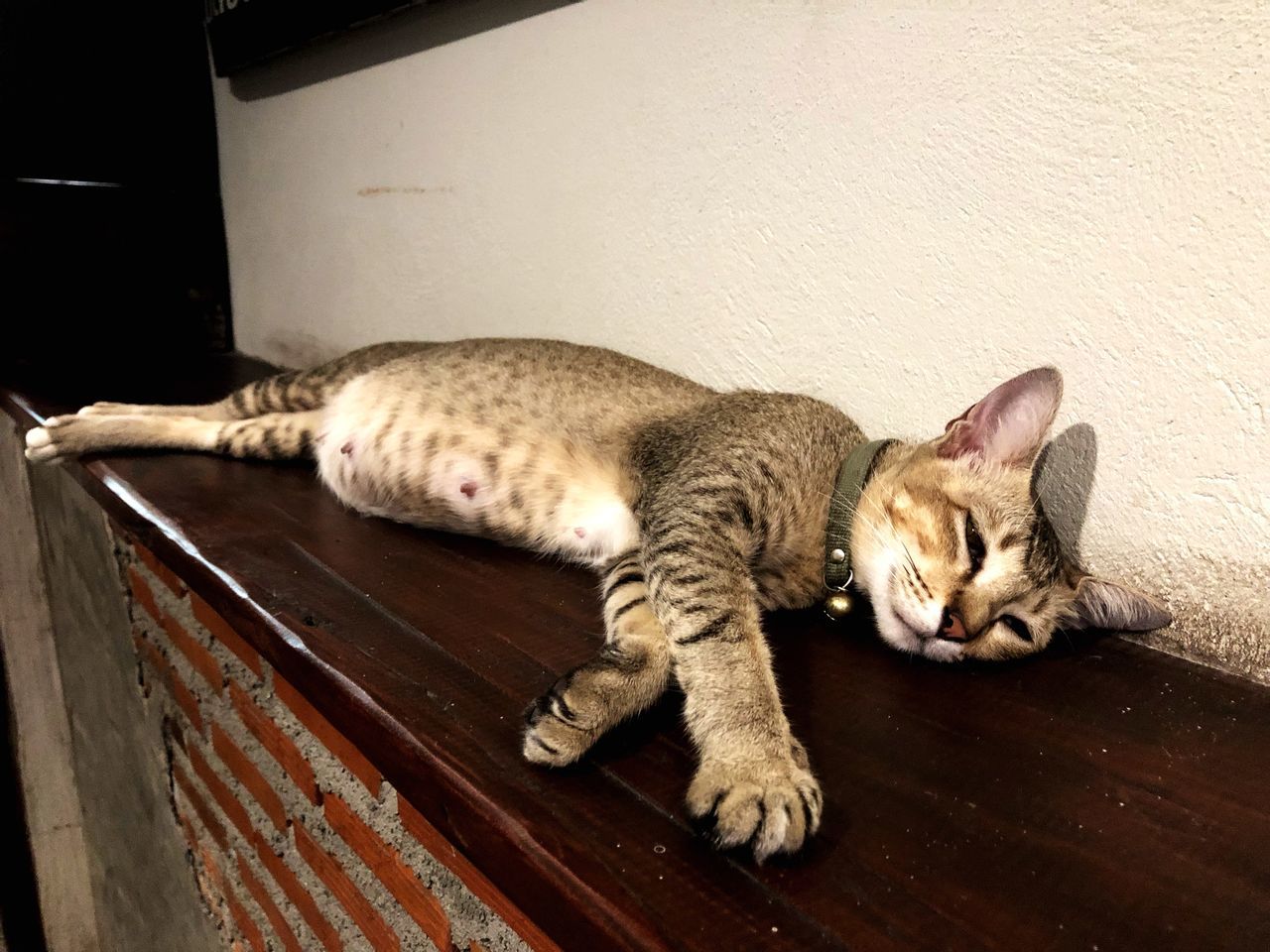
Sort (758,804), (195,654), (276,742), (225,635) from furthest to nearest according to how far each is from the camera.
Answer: (195,654), (225,635), (276,742), (758,804)

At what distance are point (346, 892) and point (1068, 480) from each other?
1.13 m

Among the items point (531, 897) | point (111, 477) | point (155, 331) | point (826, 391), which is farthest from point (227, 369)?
point (531, 897)

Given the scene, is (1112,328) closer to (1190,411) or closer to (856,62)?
(1190,411)

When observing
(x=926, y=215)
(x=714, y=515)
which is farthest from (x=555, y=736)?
(x=926, y=215)

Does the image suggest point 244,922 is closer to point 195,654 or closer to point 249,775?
point 249,775

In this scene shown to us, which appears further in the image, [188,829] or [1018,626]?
[188,829]

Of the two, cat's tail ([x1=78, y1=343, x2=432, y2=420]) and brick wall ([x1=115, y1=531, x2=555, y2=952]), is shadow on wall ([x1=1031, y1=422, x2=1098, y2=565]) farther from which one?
cat's tail ([x1=78, y1=343, x2=432, y2=420])

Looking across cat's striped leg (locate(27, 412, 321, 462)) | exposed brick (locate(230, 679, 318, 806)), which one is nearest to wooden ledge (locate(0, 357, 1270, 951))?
exposed brick (locate(230, 679, 318, 806))

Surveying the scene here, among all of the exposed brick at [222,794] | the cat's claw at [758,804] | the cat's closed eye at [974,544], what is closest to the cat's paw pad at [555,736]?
the cat's claw at [758,804]

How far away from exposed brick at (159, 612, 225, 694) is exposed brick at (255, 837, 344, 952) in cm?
30

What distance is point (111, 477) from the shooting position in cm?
147

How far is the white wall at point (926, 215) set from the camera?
2.89 feet

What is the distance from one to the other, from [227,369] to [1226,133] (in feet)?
8.25

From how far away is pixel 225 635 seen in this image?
1365 millimetres
